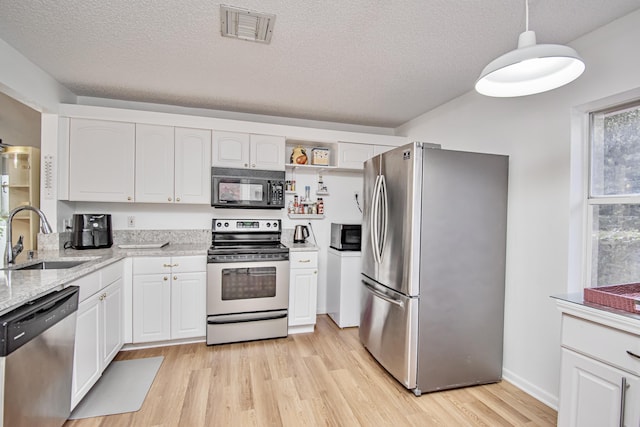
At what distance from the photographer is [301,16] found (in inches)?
67.7

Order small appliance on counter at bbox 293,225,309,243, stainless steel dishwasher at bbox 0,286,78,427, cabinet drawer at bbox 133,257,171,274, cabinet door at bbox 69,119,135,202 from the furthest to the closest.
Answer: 1. small appliance on counter at bbox 293,225,309,243
2. cabinet door at bbox 69,119,135,202
3. cabinet drawer at bbox 133,257,171,274
4. stainless steel dishwasher at bbox 0,286,78,427

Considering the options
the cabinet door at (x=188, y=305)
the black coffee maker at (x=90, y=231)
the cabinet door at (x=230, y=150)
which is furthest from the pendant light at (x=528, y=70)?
the black coffee maker at (x=90, y=231)

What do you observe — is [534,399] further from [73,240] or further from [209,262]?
[73,240]

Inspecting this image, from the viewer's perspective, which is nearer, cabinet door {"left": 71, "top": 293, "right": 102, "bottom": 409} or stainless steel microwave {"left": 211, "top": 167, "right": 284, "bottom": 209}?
cabinet door {"left": 71, "top": 293, "right": 102, "bottom": 409}

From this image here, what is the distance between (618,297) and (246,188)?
9.73 ft

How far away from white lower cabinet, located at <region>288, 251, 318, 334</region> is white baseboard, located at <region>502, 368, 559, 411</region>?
181 cm

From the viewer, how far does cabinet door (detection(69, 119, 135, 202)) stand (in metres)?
2.80

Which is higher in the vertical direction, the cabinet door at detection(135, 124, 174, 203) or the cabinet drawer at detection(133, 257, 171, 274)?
the cabinet door at detection(135, 124, 174, 203)

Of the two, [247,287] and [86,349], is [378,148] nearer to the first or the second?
[247,287]

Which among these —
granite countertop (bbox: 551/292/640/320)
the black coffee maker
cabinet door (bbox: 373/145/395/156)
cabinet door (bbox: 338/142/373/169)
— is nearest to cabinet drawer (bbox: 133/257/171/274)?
the black coffee maker

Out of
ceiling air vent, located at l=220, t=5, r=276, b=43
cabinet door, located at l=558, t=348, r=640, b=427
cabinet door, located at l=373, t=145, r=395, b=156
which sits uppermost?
ceiling air vent, located at l=220, t=5, r=276, b=43

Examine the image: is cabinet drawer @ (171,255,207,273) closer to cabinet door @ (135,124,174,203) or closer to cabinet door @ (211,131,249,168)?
cabinet door @ (135,124,174,203)

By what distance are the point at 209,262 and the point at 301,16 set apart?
7.25 ft

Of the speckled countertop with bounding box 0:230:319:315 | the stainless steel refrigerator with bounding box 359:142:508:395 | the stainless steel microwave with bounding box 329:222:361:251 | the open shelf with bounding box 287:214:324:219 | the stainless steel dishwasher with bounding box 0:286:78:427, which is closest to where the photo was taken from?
the stainless steel dishwasher with bounding box 0:286:78:427
